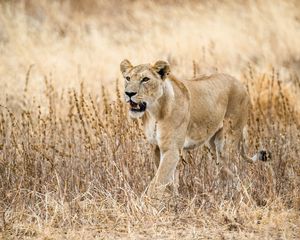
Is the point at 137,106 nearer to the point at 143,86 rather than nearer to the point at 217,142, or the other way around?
the point at 143,86

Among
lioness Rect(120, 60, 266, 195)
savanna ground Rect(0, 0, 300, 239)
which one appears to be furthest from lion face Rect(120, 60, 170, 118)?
savanna ground Rect(0, 0, 300, 239)

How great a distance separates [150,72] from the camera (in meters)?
6.94

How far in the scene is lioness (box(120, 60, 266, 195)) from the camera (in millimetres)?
6805

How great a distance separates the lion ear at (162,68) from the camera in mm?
6949

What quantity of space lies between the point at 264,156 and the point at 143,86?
123 centimetres

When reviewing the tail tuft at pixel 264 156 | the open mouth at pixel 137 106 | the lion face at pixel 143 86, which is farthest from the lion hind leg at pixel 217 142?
the open mouth at pixel 137 106

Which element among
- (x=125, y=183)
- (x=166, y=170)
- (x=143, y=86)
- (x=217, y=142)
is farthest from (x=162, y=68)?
(x=217, y=142)

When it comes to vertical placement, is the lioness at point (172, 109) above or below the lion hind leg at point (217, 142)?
above

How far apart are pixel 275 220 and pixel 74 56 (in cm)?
Result: 845

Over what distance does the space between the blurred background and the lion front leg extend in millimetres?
4875

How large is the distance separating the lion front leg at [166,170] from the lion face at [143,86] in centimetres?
41

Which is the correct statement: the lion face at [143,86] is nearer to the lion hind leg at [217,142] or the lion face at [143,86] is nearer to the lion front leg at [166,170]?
the lion front leg at [166,170]

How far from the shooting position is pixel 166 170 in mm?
6777

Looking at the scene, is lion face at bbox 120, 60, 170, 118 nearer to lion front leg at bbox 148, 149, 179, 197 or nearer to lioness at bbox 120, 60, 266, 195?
lioness at bbox 120, 60, 266, 195
